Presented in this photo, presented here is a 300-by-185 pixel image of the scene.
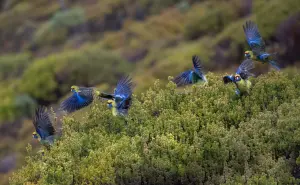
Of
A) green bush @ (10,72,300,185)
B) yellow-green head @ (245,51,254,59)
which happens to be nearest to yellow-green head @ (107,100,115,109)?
green bush @ (10,72,300,185)

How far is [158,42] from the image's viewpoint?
97.1 feet

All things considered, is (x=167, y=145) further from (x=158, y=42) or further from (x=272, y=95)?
(x=158, y=42)

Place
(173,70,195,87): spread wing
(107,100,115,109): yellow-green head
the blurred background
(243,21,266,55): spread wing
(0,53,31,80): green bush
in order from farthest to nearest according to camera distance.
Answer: (0,53,31,80): green bush
the blurred background
(243,21,266,55): spread wing
(173,70,195,87): spread wing
(107,100,115,109): yellow-green head

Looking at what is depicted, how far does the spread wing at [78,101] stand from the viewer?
7457 mm

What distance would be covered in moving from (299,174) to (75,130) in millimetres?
3065

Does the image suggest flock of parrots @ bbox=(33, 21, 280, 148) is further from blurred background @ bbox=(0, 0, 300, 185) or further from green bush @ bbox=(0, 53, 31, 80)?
green bush @ bbox=(0, 53, 31, 80)

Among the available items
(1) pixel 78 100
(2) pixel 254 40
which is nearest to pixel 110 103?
(1) pixel 78 100

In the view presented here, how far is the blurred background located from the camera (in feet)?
65.1

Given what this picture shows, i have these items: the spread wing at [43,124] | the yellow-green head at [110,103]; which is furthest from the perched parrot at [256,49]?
the spread wing at [43,124]

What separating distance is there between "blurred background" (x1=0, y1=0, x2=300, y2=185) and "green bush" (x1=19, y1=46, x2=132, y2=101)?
50 mm

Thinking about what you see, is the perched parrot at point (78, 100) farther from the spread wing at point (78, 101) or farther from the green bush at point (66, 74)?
the green bush at point (66, 74)

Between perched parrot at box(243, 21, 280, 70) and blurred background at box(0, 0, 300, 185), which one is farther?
blurred background at box(0, 0, 300, 185)

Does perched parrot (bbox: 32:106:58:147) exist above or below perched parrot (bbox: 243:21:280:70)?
below

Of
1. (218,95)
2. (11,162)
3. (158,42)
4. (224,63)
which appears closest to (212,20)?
(158,42)
